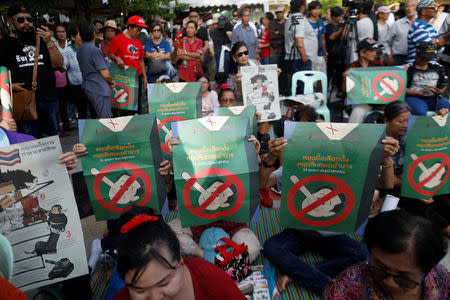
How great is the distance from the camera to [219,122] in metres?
2.09

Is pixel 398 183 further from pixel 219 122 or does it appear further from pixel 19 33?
pixel 19 33

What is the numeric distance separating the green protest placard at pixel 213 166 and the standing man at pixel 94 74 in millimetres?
2818

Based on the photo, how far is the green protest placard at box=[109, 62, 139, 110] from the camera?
14.4ft

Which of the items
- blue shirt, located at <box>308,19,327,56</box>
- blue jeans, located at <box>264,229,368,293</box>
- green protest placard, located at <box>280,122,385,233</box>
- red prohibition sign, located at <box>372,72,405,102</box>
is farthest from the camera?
blue shirt, located at <box>308,19,327,56</box>

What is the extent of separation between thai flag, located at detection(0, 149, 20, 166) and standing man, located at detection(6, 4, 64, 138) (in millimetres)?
2161

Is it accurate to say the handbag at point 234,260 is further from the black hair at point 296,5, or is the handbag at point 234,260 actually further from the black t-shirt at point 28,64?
the black hair at point 296,5

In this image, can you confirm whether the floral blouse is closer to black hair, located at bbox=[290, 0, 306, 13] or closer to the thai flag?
the thai flag

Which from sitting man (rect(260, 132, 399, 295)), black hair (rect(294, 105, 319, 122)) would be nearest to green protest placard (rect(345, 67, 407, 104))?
black hair (rect(294, 105, 319, 122))

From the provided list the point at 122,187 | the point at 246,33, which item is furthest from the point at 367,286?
the point at 246,33

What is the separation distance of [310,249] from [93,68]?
3594mm

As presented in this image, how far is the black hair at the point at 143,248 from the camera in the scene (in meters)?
1.20

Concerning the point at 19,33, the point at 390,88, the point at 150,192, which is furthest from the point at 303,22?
the point at 150,192

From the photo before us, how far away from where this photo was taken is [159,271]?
3.94 feet

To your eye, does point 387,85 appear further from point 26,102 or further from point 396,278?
point 26,102
